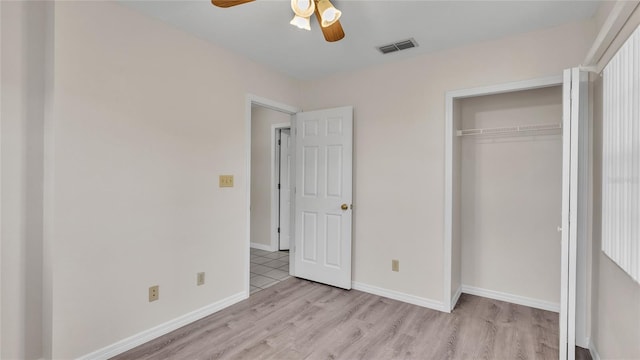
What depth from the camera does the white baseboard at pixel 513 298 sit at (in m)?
2.92

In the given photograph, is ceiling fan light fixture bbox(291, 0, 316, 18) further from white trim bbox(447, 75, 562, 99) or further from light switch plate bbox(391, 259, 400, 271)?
light switch plate bbox(391, 259, 400, 271)

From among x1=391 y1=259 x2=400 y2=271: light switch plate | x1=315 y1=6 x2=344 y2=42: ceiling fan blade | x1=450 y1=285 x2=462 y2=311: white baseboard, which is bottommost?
x1=450 y1=285 x2=462 y2=311: white baseboard

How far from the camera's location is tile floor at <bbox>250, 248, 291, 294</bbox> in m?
3.65

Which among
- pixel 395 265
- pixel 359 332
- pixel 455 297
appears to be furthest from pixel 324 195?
pixel 455 297

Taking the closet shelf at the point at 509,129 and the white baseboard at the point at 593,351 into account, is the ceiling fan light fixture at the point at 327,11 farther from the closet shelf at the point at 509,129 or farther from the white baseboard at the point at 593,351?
the white baseboard at the point at 593,351

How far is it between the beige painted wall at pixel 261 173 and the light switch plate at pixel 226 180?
217 cm

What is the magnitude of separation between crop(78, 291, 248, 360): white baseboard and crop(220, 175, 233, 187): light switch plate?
109 centimetres

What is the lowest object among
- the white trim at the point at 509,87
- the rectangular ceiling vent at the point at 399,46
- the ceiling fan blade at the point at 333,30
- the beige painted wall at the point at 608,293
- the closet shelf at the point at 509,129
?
the beige painted wall at the point at 608,293

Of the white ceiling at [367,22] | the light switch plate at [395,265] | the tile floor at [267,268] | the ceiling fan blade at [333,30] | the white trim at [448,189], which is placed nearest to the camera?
the ceiling fan blade at [333,30]

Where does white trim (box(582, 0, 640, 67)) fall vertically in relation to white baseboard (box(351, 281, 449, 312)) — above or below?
above

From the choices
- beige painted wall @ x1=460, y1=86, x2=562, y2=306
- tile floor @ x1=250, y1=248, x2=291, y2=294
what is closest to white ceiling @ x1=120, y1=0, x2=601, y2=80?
beige painted wall @ x1=460, y1=86, x2=562, y2=306

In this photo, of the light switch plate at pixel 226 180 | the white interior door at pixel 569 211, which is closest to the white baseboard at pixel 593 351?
the white interior door at pixel 569 211

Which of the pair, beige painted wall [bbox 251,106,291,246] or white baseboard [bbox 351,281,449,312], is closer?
white baseboard [bbox 351,281,449,312]

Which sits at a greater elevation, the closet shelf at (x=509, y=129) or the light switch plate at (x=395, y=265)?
the closet shelf at (x=509, y=129)
